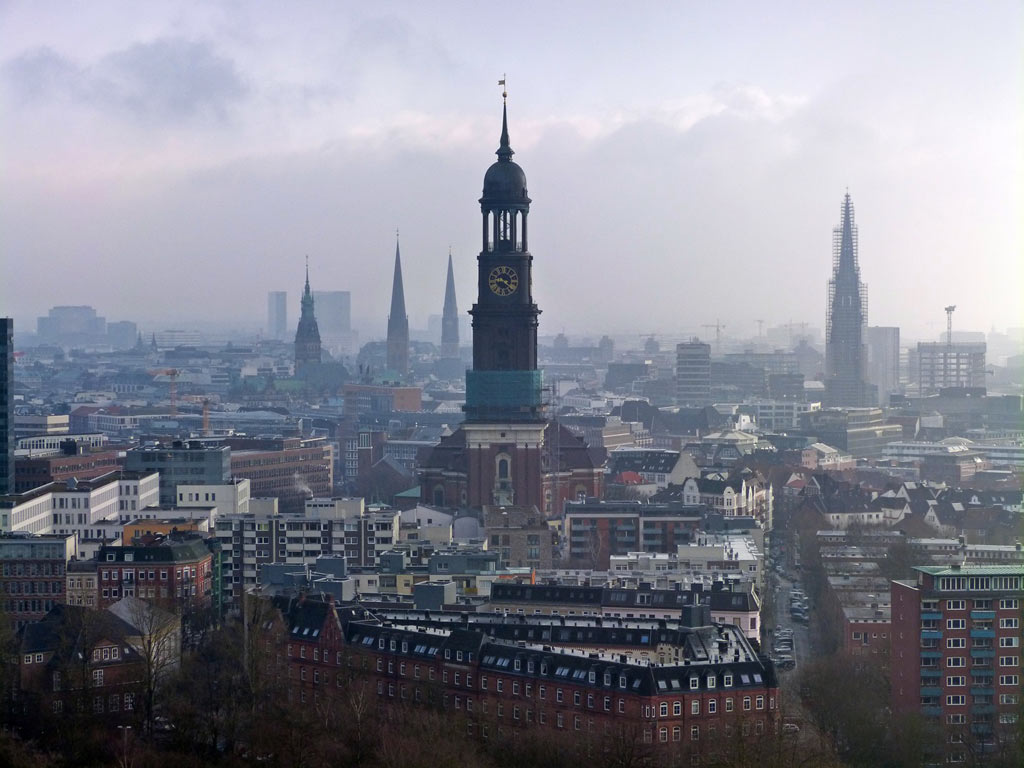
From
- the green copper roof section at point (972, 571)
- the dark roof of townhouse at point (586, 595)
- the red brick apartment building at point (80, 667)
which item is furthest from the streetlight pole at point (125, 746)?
the green copper roof section at point (972, 571)

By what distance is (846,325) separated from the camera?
525ft

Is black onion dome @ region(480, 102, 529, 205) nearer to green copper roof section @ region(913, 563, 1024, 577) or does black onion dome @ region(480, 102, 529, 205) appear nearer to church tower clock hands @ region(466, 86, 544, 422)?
church tower clock hands @ region(466, 86, 544, 422)

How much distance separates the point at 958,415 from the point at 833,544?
7211 centimetres

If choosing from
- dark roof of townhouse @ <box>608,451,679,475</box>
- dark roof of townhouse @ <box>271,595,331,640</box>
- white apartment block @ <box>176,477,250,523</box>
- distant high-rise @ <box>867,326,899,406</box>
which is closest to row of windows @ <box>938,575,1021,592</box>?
dark roof of townhouse @ <box>271,595,331,640</box>

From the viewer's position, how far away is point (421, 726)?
3912cm

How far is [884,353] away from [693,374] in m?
36.3

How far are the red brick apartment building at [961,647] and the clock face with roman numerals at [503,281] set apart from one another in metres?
28.8

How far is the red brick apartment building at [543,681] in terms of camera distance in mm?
40125

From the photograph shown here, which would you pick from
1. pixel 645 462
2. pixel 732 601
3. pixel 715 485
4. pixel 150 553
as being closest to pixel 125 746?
pixel 150 553

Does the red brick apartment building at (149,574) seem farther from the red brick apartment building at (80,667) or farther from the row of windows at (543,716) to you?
the row of windows at (543,716)

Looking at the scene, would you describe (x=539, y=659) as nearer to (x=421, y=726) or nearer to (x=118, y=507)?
(x=421, y=726)

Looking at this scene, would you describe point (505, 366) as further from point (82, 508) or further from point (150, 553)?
point (150, 553)

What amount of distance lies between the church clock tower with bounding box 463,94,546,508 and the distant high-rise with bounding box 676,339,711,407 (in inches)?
3541

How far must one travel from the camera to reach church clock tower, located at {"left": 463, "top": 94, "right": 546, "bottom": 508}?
71438 millimetres
